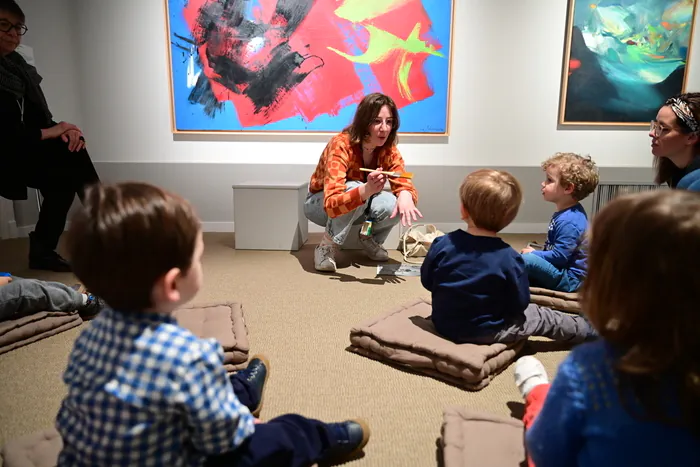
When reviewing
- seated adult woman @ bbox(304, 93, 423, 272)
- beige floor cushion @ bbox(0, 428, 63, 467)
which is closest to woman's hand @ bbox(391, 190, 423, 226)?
seated adult woman @ bbox(304, 93, 423, 272)

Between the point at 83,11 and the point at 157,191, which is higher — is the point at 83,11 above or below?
above

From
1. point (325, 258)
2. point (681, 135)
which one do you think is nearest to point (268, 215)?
point (325, 258)

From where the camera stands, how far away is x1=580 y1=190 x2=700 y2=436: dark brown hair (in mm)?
734

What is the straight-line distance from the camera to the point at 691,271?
73 cm

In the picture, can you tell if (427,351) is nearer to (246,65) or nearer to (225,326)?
(225,326)

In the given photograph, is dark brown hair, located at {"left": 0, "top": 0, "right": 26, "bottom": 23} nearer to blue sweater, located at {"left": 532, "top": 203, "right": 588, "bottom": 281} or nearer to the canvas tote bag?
the canvas tote bag

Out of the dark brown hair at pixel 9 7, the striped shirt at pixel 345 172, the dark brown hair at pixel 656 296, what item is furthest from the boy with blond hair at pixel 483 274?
the dark brown hair at pixel 9 7

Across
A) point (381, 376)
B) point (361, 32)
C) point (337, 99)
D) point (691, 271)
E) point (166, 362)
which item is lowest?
point (381, 376)

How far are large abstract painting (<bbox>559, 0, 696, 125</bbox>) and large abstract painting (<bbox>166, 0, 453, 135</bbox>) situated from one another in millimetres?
991

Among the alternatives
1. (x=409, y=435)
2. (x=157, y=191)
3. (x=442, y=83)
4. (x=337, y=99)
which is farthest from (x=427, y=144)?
(x=157, y=191)

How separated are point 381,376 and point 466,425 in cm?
47

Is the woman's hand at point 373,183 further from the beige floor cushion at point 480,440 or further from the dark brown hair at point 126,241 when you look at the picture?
the dark brown hair at point 126,241

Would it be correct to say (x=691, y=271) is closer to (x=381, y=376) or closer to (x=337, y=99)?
(x=381, y=376)

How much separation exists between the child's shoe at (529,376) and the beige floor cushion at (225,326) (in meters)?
0.94
